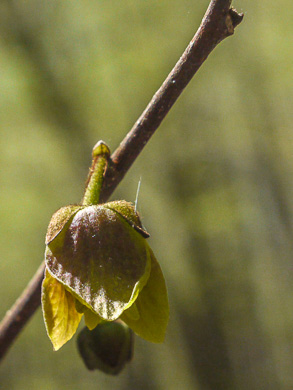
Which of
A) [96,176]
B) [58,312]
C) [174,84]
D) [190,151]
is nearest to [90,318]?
[58,312]

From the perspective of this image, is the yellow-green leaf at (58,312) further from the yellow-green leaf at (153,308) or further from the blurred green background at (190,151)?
the blurred green background at (190,151)

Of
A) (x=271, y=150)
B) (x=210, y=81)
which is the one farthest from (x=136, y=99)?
(x=271, y=150)

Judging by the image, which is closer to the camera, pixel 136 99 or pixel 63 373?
pixel 136 99

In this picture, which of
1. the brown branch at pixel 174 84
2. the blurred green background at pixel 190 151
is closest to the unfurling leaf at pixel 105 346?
the brown branch at pixel 174 84

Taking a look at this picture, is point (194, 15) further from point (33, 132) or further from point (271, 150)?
point (33, 132)

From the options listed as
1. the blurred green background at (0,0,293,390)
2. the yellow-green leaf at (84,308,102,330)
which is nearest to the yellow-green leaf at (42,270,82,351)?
the yellow-green leaf at (84,308,102,330)

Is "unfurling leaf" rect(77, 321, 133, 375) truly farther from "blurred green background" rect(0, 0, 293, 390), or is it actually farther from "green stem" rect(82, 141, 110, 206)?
"blurred green background" rect(0, 0, 293, 390)
